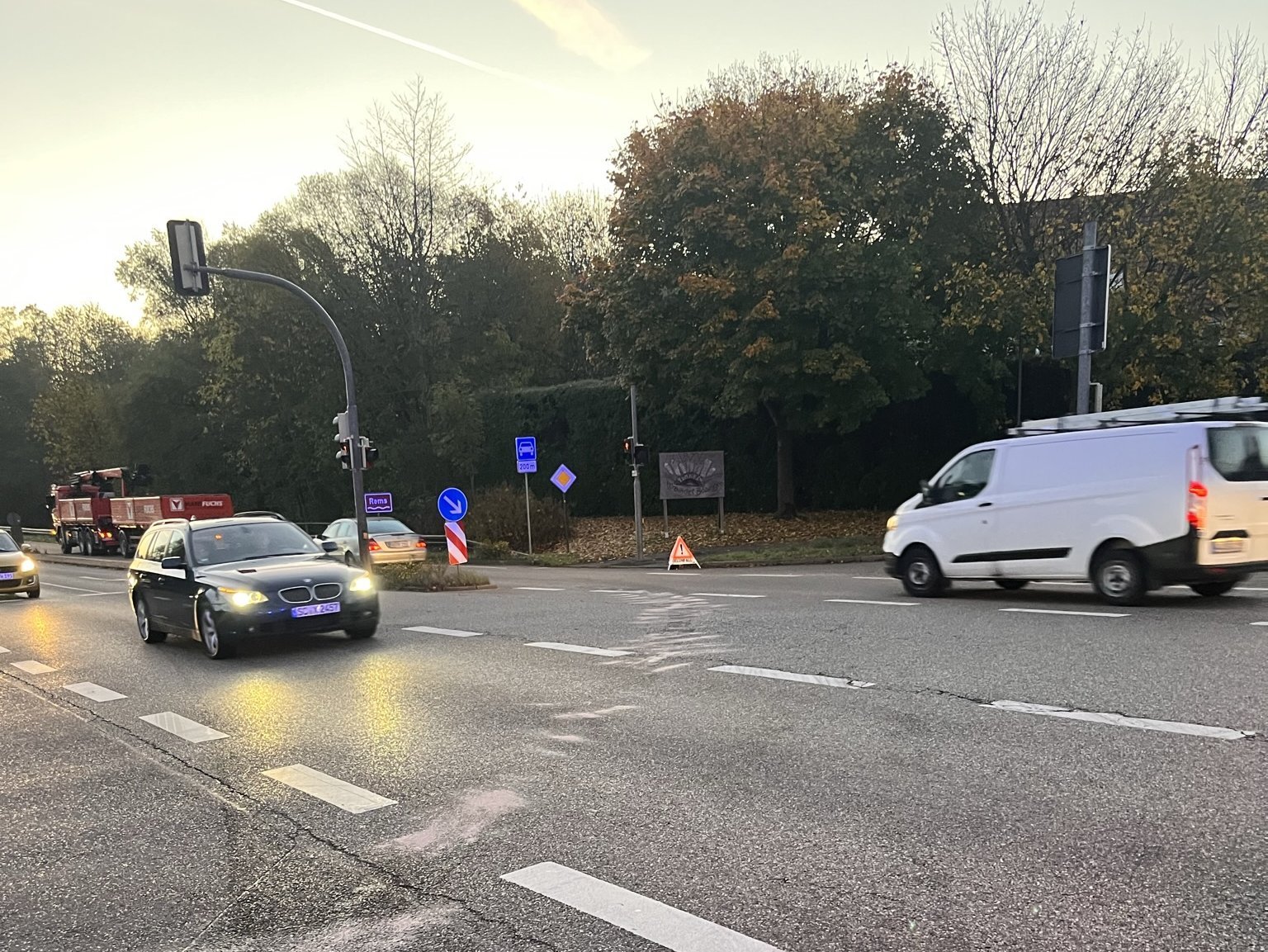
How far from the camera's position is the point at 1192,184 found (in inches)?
819

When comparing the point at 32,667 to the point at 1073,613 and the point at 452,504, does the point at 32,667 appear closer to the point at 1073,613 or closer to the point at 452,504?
the point at 452,504

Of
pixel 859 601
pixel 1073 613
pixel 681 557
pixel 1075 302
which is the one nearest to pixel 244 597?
pixel 859 601

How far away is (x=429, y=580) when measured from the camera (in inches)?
742

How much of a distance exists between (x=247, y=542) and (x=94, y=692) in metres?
2.95

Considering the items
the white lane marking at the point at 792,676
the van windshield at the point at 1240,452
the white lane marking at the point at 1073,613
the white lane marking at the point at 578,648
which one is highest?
the van windshield at the point at 1240,452

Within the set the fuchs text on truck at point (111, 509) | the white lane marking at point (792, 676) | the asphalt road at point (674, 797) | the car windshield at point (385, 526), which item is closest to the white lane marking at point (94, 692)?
the asphalt road at point (674, 797)

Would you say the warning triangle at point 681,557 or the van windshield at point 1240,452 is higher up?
the van windshield at point 1240,452

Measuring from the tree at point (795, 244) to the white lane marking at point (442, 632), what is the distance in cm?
1330

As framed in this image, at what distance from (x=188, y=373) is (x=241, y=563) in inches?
1692

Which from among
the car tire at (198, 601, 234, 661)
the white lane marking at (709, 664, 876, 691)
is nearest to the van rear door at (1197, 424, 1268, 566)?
the white lane marking at (709, 664, 876, 691)

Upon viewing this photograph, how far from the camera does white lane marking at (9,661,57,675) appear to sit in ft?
34.8

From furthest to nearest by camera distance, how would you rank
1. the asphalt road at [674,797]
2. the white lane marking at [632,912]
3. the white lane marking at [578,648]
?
the white lane marking at [578,648]
the asphalt road at [674,797]
the white lane marking at [632,912]

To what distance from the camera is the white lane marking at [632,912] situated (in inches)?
130

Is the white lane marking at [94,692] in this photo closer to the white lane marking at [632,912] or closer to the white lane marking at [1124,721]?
the white lane marking at [632,912]
